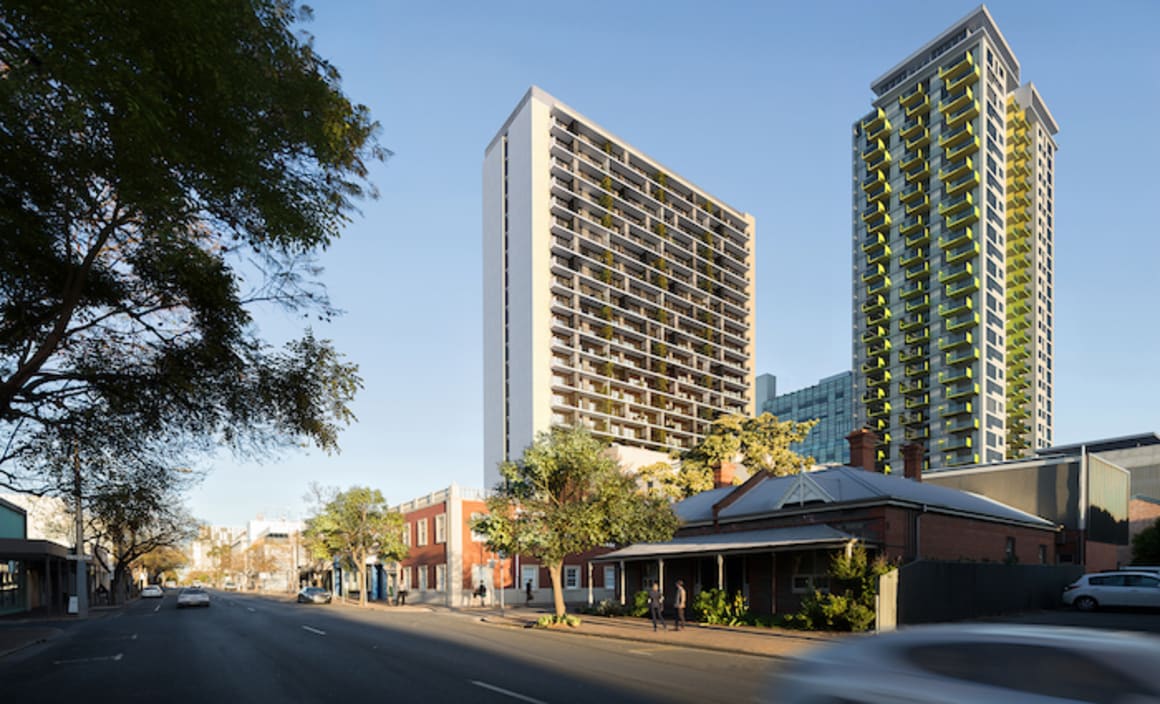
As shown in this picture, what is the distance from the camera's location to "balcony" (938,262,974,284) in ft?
302

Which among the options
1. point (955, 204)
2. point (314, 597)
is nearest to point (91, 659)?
point (314, 597)

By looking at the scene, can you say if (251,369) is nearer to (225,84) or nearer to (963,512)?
(225,84)

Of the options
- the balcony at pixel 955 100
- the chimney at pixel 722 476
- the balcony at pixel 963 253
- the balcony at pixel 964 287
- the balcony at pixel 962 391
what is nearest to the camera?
the chimney at pixel 722 476

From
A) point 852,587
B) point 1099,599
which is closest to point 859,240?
point 1099,599

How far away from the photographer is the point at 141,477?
13977mm

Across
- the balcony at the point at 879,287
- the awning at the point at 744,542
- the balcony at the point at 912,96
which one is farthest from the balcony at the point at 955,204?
the awning at the point at 744,542

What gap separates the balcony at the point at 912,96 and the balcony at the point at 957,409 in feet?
135

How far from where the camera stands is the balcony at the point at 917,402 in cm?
9450

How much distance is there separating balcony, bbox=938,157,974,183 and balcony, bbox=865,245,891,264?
37.7ft

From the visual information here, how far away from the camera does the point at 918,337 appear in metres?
97.1

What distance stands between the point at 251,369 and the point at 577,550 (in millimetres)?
18318

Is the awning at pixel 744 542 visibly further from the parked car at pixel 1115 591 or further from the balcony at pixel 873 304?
the balcony at pixel 873 304

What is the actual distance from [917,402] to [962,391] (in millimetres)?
6101

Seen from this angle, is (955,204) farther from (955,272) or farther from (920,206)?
(955,272)
